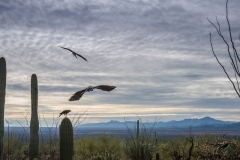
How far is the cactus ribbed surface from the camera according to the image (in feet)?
26.6

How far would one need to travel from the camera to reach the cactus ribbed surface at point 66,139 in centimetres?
810

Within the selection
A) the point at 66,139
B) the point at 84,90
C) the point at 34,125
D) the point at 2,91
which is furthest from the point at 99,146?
the point at 84,90

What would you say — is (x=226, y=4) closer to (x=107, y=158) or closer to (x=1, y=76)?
(x=107, y=158)

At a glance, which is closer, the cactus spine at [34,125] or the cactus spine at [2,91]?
the cactus spine at [2,91]

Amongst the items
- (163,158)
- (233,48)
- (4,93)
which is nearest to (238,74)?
(233,48)

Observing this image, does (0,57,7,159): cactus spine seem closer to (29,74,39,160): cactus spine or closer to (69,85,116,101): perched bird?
→ (29,74,39,160): cactus spine

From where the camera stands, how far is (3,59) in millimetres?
10820

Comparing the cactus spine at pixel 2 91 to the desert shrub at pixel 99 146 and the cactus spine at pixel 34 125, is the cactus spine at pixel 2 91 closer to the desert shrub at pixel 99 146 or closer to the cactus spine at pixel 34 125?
the cactus spine at pixel 34 125

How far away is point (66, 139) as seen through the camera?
26.8 feet

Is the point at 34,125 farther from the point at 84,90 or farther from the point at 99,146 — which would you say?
the point at 84,90

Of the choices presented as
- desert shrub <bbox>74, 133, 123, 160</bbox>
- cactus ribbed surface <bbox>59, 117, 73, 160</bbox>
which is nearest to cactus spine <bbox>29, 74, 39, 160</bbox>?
desert shrub <bbox>74, 133, 123, 160</bbox>

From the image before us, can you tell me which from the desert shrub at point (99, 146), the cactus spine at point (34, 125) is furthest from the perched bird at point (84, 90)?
the desert shrub at point (99, 146)

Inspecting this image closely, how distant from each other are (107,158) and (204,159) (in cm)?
400

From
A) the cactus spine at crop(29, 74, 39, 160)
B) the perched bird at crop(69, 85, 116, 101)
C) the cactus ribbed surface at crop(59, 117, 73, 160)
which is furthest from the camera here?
the cactus spine at crop(29, 74, 39, 160)
